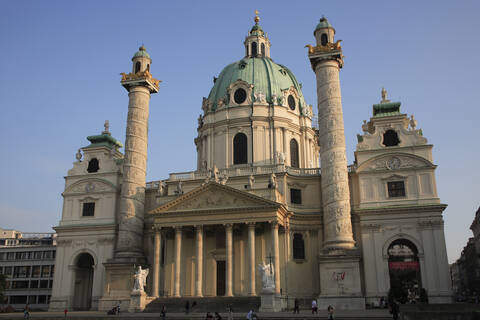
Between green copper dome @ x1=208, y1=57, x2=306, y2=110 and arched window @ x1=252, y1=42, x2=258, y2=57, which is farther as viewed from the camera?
arched window @ x1=252, y1=42, x2=258, y2=57

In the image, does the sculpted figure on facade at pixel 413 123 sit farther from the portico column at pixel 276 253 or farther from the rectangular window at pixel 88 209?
the rectangular window at pixel 88 209

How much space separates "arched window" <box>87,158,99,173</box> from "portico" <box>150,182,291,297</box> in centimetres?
1120

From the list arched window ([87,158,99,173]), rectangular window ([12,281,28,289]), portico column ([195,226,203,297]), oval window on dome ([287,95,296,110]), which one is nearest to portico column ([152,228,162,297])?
portico column ([195,226,203,297])

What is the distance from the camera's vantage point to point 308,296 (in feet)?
128

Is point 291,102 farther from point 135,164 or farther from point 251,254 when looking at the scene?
point 251,254

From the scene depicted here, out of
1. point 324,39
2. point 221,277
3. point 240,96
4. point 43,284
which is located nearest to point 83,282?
point 221,277

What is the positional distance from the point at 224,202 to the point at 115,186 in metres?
12.6

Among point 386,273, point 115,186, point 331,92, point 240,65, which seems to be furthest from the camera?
point 240,65

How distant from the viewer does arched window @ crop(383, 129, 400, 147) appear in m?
40.1

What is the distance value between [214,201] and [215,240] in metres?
4.20

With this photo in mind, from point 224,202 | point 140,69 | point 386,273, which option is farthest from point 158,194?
point 386,273

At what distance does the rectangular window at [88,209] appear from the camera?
149 ft

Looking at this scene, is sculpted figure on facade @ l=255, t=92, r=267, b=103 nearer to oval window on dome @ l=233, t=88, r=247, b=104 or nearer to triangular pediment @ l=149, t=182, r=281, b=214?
oval window on dome @ l=233, t=88, r=247, b=104

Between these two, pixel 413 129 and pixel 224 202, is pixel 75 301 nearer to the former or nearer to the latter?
pixel 224 202
